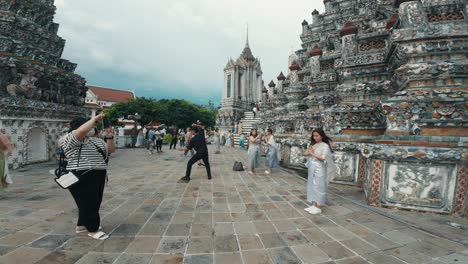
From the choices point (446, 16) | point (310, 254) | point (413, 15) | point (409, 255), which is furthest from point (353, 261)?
point (446, 16)

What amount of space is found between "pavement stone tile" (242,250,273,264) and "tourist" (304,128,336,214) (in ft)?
5.89

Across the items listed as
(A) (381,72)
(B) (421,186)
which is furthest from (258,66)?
(B) (421,186)

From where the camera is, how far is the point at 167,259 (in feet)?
8.90

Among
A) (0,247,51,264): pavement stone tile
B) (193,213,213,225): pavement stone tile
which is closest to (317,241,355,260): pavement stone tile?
(193,213,213,225): pavement stone tile

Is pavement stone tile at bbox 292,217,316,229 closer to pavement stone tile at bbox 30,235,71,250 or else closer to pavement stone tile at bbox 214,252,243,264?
pavement stone tile at bbox 214,252,243,264

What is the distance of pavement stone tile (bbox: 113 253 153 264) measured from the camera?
2.64 metres

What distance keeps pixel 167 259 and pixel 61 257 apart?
1.28 meters

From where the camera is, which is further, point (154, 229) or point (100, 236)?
point (154, 229)

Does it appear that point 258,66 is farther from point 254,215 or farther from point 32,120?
point 254,215

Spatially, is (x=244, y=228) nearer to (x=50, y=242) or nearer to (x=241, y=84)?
(x=50, y=242)

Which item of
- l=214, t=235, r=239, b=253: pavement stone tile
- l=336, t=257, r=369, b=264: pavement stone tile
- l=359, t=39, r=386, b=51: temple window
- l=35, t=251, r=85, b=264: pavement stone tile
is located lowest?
l=35, t=251, r=85, b=264: pavement stone tile

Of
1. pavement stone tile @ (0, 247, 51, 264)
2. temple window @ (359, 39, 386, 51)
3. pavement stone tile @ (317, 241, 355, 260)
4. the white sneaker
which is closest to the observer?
pavement stone tile @ (0, 247, 51, 264)

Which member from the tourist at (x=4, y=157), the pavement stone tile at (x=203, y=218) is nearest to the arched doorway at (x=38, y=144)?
the tourist at (x=4, y=157)

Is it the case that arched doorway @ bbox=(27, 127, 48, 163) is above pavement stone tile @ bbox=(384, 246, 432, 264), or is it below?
above
